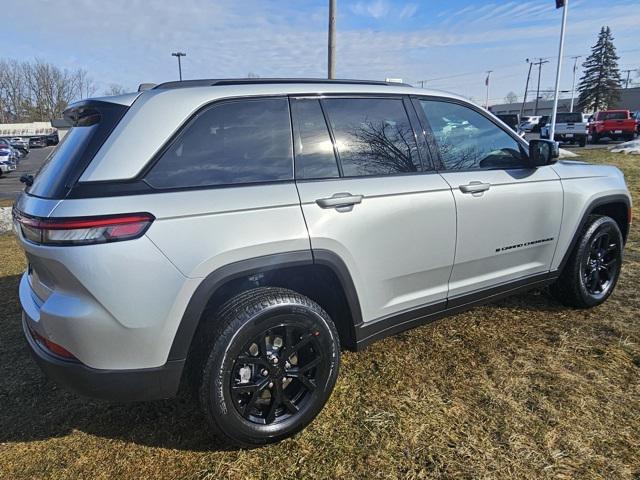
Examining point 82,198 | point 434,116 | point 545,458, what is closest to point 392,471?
point 545,458

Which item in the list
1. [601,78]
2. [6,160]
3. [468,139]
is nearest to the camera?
[468,139]

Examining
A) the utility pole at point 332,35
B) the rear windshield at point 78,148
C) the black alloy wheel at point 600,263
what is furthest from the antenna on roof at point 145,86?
the utility pole at point 332,35

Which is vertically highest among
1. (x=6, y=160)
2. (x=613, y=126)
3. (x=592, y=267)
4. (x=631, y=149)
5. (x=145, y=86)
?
(x=145, y=86)

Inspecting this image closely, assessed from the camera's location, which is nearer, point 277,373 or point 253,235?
point 253,235

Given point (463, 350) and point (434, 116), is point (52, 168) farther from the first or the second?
point (463, 350)

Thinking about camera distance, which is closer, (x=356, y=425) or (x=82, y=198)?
(x=82, y=198)

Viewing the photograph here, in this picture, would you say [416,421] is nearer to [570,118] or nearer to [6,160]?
[6,160]

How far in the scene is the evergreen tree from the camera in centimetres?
6178

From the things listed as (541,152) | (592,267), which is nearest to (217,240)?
(541,152)

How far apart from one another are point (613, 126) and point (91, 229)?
31.6m

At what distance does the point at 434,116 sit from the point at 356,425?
1995 millimetres

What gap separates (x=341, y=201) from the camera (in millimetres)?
2445

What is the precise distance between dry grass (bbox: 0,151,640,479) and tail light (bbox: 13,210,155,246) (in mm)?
1166

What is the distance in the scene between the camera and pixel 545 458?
2242mm
